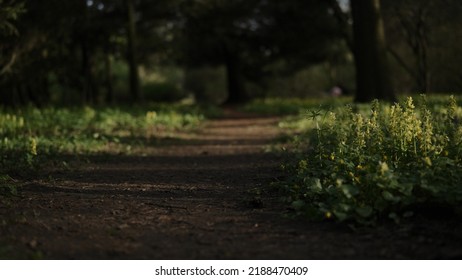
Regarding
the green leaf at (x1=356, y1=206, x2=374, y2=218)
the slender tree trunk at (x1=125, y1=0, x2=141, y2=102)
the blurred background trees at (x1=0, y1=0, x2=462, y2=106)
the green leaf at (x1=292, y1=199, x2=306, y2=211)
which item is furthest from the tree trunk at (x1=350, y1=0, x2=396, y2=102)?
the green leaf at (x1=356, y1=206, x2=374, y2=218)

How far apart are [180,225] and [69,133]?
7126 millimetres

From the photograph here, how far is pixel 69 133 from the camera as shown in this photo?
441 inches

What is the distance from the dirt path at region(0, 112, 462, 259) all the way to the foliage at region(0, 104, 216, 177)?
3.84ft

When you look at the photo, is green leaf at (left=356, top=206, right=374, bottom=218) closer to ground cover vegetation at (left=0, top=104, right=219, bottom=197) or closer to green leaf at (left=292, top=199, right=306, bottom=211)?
green leaf at (left=292, top=199, right=306, bottom=211)

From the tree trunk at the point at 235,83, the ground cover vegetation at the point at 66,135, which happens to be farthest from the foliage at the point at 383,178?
the tree trunk at the point at 235,83

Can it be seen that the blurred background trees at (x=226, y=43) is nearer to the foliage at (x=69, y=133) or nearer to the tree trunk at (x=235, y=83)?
the tree trunk at (x=235, y=83)

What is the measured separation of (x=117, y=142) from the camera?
1075 centimetres

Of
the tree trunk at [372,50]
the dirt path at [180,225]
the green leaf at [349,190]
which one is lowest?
the dirt path at [180,225]

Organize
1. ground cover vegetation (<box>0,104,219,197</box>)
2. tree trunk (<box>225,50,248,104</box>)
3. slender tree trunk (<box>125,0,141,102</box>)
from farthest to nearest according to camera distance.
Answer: tree trunk (<box>225,50,248,104</box>) < slender tree trunk (<box>125,0,141,102</box>) < ground cover vegetation (<box>0,104,219,197</box>)

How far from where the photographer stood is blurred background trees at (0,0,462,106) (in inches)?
623

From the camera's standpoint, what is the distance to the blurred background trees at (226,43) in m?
15.8

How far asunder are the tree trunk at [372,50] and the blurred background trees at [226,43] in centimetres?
7

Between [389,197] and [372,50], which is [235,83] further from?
[389,197]

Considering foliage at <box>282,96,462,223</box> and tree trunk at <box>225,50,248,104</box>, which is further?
tree trunk at <box>225,50,248,104</box>
